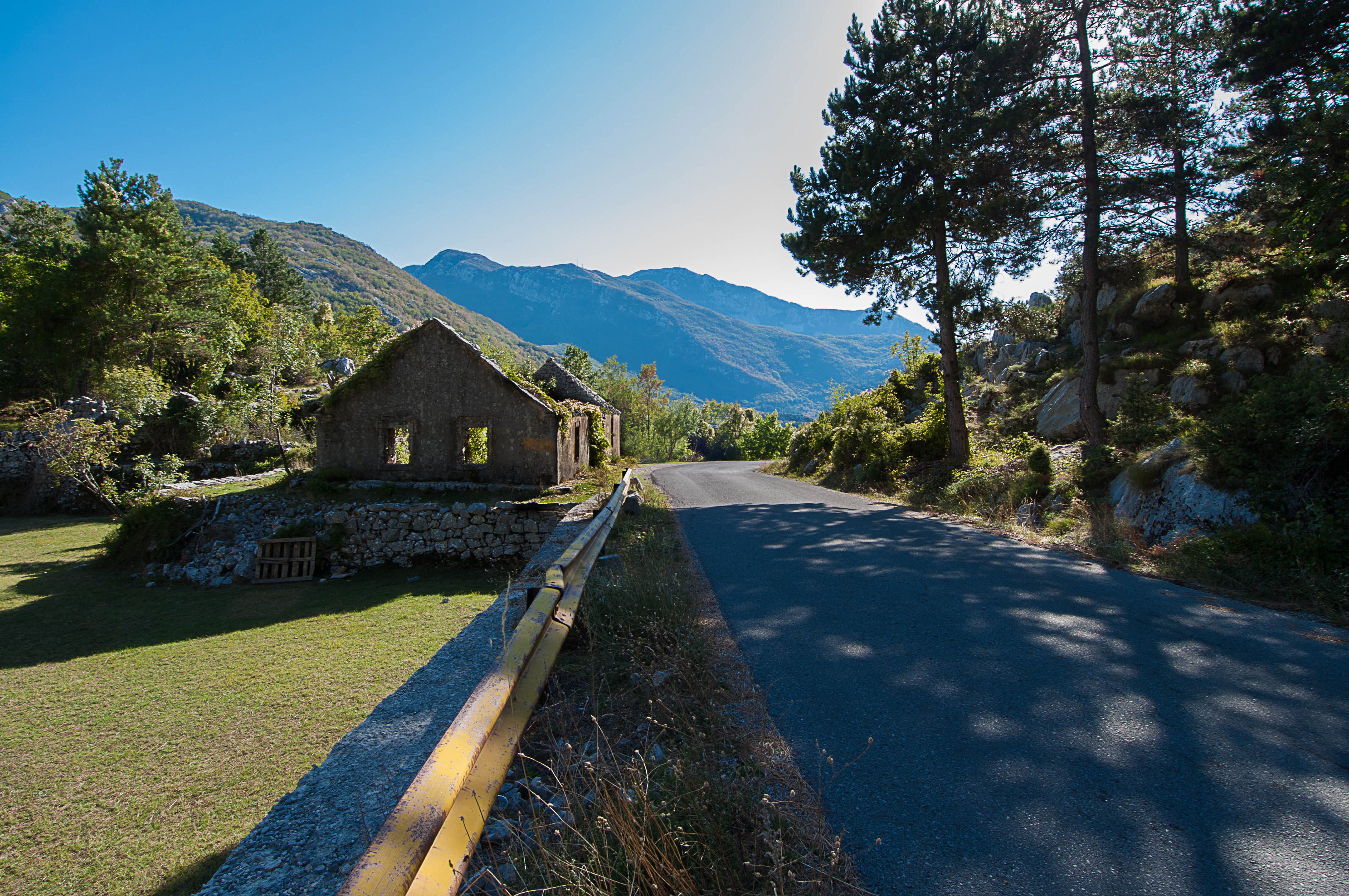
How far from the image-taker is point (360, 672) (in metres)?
7.96

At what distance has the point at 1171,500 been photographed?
768cm

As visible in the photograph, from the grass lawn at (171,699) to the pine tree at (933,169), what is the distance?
13.2 m

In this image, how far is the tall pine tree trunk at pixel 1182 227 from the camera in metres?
12.0

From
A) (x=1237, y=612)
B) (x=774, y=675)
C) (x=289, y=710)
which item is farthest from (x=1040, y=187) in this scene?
(x=289, y=710)

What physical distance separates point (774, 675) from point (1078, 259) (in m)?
15.8

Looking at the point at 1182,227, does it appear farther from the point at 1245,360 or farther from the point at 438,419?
the point at 438,419

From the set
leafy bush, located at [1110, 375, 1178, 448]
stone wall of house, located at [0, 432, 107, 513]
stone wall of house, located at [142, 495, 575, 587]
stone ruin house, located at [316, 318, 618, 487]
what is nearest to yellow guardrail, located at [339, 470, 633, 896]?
stone wall of house, located at [142, 495, 575, 587]

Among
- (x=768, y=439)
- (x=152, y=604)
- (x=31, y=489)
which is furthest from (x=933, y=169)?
(x=768, y=439)

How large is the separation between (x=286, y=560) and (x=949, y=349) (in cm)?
1798

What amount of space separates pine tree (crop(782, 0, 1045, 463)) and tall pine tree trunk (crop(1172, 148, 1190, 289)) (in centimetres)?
254

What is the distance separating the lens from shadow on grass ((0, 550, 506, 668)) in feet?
32.3

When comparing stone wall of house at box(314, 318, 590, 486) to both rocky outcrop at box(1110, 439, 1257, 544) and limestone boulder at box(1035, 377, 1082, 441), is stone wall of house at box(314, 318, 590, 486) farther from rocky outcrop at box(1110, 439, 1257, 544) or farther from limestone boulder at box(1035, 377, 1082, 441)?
limestone boulder at box(1035, 377, 1082, 441)

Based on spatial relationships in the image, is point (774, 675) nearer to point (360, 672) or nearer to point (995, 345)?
point (360, 672)

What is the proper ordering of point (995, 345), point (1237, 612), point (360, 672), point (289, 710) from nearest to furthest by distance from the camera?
point (1237, 612)
point (289, 710)
point (360, 672)
point (995, 345)
